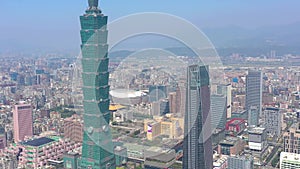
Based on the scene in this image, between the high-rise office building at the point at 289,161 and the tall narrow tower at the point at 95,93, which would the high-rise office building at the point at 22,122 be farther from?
the high-rise office building at the point at 289,161

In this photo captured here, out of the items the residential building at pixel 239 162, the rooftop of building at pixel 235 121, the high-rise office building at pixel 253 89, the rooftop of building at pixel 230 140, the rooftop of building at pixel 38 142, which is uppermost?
the high-rise office building at pixel 253 89

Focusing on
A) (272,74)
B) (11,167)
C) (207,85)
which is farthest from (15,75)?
(207,85)

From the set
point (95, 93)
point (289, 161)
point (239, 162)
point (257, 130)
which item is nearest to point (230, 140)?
point (257, 130)

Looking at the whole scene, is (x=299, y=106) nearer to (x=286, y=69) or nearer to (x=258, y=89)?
(x=258, y=89)

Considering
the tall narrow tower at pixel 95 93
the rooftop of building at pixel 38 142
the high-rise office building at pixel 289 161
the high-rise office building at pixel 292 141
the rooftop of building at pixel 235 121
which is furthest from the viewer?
the rooftop of building at pixel 235 121

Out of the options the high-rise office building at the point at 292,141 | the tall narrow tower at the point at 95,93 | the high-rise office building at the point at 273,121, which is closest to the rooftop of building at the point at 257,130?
the high-rise office building at the point at 273,121

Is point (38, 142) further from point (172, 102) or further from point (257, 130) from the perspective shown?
point (172, 102)
